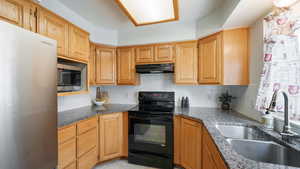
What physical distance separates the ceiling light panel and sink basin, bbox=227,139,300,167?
1.50 metres

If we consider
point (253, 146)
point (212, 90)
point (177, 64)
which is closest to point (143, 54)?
point (177, 64)

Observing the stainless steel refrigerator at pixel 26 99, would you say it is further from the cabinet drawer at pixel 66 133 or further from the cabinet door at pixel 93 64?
the cabinet door at pixel 93 64

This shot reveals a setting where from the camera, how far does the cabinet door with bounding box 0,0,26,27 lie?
1046 millimetres

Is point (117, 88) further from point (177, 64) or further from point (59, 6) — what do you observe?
point (59, 6)

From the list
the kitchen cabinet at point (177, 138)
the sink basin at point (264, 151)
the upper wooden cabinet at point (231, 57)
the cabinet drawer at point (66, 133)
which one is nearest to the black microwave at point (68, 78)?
the cabinet drawer at point (66, 133)

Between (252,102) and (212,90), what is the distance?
2.58 ft

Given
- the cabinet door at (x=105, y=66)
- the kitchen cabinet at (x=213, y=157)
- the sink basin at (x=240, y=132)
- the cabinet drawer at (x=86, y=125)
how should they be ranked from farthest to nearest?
the cabinet door at (x=105, y=66)
the cabinet drawer at (x=86, y=125)
the sink basin at (x=240, y=132)
the kitchen cabinet at (x=213, y=157)

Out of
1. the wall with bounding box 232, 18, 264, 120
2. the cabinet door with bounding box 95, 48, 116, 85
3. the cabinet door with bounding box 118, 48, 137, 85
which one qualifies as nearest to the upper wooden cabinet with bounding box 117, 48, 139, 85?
the cabinet door with bounding box 118, 48, 137, 85

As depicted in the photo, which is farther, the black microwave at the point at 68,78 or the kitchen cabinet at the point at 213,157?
the black microwave at the point at 68,78

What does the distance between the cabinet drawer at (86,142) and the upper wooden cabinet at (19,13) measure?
1357 mm

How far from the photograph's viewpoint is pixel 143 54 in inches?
97.9

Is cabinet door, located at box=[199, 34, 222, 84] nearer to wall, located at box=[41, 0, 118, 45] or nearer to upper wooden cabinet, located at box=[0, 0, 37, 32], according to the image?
wall, located at box=[41, 0, 118, 45]

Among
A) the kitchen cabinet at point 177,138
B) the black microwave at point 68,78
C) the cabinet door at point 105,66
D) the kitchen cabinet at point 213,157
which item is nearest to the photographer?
the kitchen cabinet at point 213,157

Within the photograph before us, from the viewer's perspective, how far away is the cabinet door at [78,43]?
67.8 inches
